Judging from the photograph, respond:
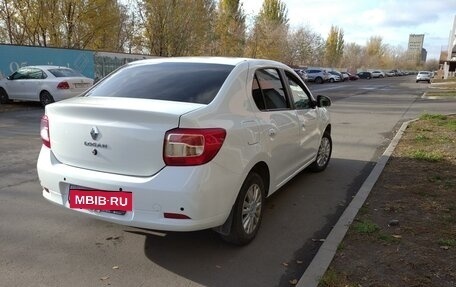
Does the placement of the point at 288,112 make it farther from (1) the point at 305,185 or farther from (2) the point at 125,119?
(2) the point at 125,119

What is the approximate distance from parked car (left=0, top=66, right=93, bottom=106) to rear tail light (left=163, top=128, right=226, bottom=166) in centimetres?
1202

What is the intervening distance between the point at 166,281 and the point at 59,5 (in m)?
27.5

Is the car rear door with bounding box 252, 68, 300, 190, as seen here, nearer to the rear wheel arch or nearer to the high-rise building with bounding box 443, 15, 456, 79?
the rear wheel arch

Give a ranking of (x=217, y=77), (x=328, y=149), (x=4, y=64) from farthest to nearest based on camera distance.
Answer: (x=4, y=64) < (x=328, y=149) < (x=217, y=77)

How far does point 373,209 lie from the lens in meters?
4.73

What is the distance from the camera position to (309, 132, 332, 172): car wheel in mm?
6298

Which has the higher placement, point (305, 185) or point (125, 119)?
point (125, 119)

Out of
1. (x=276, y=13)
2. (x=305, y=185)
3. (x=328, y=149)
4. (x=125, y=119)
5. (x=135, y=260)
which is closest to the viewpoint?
(x=125, y=119)

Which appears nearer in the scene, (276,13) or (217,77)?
(217,77)

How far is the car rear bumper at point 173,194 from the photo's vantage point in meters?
3.08

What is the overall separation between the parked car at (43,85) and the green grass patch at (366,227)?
1203cm

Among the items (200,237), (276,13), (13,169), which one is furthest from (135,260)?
(276,13)

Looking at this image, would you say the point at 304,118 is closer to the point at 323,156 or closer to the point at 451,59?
the point at 323,156

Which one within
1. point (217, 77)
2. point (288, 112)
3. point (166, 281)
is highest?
point (217, 77)
